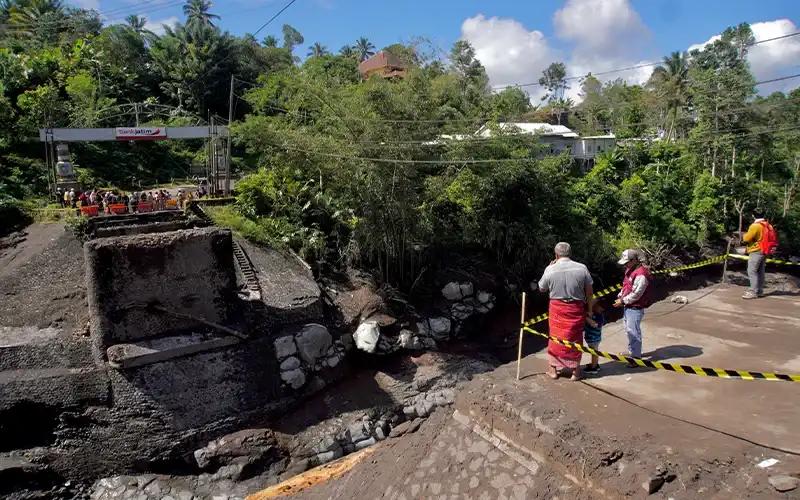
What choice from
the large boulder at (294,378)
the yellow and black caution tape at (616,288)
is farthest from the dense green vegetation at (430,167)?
the yellow and black caution tape at (616,288)

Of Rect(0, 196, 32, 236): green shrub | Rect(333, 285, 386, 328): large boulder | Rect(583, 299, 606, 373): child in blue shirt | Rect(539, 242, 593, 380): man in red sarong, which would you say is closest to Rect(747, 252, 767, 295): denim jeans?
Rect(583, 299, 606, 373): child in blue shirt

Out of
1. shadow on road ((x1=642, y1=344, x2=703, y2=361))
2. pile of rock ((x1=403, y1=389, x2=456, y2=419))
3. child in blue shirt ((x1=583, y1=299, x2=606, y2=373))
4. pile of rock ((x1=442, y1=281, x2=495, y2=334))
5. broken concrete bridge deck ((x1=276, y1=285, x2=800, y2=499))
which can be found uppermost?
child in blue shirt ((x1=583, y1=299, x2=606, y2=373))

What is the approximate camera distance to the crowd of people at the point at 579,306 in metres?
5.89

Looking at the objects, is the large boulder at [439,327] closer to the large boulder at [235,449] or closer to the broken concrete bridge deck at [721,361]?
Answer: the large boulder at [235,449]

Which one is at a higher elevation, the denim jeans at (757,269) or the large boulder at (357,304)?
the denim jeans at (757,269)

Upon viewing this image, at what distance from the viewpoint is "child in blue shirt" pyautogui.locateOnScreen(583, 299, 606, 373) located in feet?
20.4

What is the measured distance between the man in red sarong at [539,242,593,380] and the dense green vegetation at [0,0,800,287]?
27.9ft

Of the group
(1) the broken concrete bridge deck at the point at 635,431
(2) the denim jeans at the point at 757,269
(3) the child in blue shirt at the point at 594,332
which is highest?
(2) the denim jeans at the point at 757,269

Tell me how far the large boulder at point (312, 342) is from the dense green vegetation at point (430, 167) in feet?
10.1

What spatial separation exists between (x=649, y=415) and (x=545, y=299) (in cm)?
1252

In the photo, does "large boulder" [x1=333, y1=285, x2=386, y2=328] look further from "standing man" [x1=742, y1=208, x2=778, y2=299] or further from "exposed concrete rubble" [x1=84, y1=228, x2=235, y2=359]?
"standing man" [x1=742, y1=208, x2=778, y2=299]

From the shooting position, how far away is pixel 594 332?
6266 millimetres

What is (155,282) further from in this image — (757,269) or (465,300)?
(757,269)

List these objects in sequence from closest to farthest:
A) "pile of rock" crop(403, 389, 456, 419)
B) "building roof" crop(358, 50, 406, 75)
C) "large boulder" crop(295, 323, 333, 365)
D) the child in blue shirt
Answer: the child in blue shirt, "pile of rock" crop(403, 389, 456, 419), "large boulder" crop(295, 323, 333, 365), "building roof" crop(358, 50, 406, 75)
